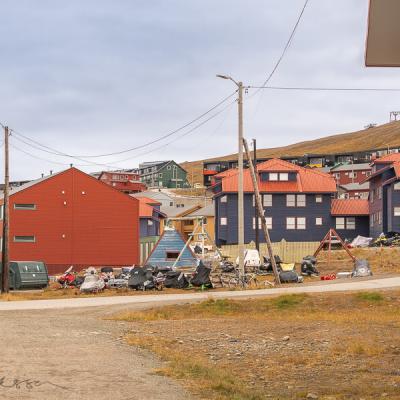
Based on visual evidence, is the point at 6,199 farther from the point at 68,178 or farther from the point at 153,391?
the point at 153,391

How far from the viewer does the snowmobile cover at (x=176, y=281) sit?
40.5m

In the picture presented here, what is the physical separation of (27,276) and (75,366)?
3662 cm

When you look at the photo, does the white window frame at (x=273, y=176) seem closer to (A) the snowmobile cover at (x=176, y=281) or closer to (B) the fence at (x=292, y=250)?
(B) the fence at (x=292, y=250)

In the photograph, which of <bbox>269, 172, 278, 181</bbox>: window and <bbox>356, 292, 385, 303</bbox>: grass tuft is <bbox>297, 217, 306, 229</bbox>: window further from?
<bbox>356, 292, 385, 303</bbox>: grass tuft

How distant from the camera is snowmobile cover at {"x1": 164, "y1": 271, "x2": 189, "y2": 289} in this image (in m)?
40.5

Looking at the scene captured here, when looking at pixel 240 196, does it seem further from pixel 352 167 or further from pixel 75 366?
pixel 352 167

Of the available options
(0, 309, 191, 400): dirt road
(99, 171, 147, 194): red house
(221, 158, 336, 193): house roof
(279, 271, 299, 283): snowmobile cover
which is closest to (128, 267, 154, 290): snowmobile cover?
(279, 271, 299, 283): snowmobile cover

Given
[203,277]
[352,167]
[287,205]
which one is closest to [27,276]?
[203,277]

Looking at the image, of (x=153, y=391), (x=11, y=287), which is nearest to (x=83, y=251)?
(x=11, y=287)

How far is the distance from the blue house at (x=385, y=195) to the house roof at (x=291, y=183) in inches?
197

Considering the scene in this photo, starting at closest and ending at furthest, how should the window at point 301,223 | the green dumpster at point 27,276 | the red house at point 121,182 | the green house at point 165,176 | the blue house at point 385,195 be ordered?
the green dumpster at point 27,276
the blue house at point 385,195
the window at point 301,223
the red house at point 121,182
the green house at point 165,176

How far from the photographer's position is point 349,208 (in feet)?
286

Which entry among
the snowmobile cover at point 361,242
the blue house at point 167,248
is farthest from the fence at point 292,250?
the snowmobile cover at point 361,242

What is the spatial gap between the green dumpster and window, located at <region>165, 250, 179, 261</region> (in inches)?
330
